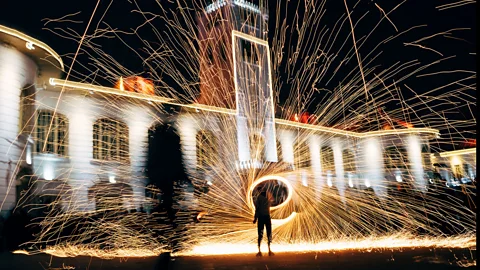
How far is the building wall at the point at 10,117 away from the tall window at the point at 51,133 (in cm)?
185

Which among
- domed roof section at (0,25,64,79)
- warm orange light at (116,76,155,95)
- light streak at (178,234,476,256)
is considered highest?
warm orange light at (116,76,155,95)

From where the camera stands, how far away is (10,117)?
1525cm

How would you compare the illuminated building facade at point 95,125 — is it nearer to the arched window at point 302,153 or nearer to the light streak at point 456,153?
the arched window at point 302,153

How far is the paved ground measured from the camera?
7.47 m

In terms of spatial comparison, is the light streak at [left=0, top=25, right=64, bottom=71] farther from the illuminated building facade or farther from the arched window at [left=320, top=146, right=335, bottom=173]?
the arched window at [left=320, top=146, right=335, bottom=173]

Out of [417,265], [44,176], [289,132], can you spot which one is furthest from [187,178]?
[289,132]

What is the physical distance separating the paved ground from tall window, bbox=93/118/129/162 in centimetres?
965

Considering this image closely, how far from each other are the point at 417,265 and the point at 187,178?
13.5 feet

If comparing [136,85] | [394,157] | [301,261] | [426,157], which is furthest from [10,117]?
[394,157]

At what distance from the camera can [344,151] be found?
32.8 m

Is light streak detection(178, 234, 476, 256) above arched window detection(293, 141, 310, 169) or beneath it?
beneath

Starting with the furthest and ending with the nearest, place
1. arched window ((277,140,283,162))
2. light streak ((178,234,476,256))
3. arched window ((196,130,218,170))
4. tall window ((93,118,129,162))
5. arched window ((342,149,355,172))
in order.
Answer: arched window ((342,149,355,172)), arched window ((277,140,283,162)), arched window ((196,130,218,170)), tall window ((93,118,129,162)), light streak ((178,234,476,256))

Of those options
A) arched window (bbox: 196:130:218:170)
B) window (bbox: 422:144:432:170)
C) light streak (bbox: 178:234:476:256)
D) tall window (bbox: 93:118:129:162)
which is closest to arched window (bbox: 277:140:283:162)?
arched window (bbox: 196:130:218:170)

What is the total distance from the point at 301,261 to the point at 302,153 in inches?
875
